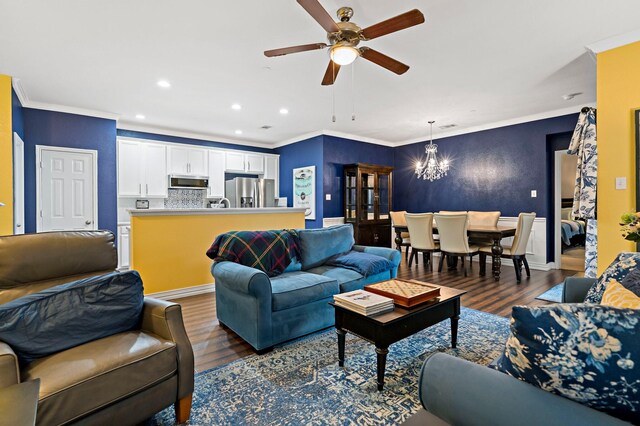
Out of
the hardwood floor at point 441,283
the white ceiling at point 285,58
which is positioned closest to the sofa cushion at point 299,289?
the hardwood floor at point 441,283

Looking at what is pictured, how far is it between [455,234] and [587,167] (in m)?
1.83

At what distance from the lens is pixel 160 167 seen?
593 cm

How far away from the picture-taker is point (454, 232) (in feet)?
15.4

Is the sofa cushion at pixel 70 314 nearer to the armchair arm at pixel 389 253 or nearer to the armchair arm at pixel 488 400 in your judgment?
the armchair arm at pixel 488 400

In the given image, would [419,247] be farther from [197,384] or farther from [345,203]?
[197,384]

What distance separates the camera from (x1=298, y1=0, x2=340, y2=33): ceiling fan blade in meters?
1.85

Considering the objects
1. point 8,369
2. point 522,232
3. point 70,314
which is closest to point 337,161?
point 522,232

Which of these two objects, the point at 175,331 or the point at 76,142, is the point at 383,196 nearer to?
the point at 76,142

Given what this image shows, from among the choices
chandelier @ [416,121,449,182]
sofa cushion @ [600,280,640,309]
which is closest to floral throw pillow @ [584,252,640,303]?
sofa cushion @ [600,280,640,309]

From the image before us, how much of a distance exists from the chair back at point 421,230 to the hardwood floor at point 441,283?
43cm

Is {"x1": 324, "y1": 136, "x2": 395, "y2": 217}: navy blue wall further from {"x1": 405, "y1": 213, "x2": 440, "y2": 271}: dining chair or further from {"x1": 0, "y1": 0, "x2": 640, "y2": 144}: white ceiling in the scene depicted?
{"x1": 405, "y1": 213, "x2": 440, "y2": 271}: dining chair

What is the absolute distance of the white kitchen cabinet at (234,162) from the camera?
676 centimetres

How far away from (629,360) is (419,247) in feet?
15.5

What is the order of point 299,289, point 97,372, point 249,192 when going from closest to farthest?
point 97,372
point 299,289
point 249,192
